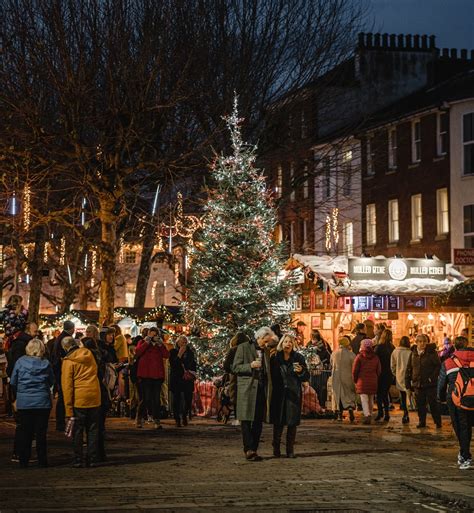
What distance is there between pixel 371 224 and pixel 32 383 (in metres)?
37.8

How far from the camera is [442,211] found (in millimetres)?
46656

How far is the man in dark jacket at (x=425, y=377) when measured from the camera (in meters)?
22.4

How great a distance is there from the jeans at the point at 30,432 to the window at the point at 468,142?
31.8 meters

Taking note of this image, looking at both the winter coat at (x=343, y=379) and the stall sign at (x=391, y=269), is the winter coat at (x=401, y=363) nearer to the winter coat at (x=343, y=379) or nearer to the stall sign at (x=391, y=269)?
the winter coat at (x=343, y=379)

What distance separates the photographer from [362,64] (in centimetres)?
5616

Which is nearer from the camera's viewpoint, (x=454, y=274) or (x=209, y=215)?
(x=209, y=215)

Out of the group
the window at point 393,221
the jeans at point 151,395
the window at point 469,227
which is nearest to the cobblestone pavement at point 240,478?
the jeans at point 151,395

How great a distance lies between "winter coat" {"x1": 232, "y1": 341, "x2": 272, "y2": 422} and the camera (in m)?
16.0

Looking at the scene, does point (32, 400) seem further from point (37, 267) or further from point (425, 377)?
point (37, 267)

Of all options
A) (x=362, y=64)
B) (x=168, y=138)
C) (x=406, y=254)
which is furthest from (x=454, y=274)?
(x=362, y=64)

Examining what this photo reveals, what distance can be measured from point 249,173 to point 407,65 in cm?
3080

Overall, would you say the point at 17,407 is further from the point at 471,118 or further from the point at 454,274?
the point at 471,118

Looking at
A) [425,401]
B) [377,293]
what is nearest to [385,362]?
[425,401]

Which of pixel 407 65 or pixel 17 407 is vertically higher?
pixel 407 65
